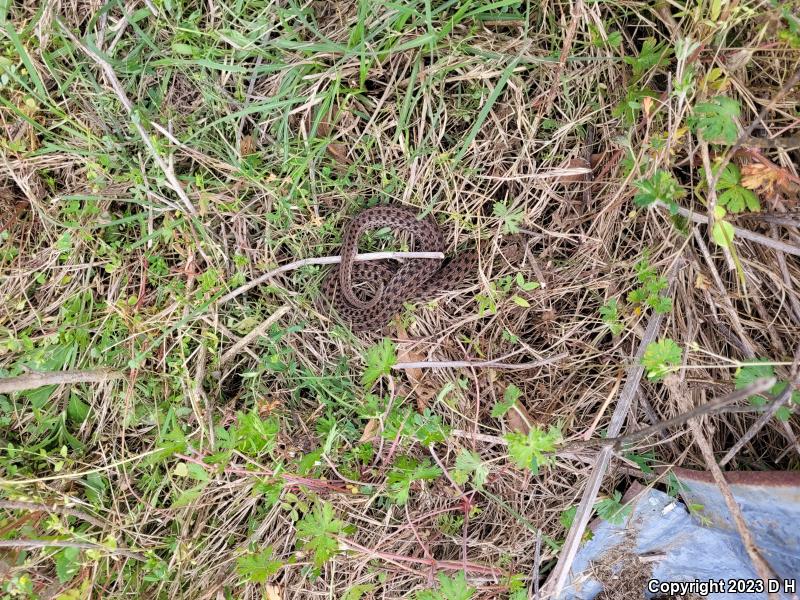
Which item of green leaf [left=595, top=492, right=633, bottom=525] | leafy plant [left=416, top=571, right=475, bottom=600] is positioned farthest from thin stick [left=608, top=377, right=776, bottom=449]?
leafy plant [left=416, top=571, right=475, bottom=600]

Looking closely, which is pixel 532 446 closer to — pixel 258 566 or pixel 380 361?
pixel 380 361

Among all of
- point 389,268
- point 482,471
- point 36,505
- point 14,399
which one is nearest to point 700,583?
point 482,471

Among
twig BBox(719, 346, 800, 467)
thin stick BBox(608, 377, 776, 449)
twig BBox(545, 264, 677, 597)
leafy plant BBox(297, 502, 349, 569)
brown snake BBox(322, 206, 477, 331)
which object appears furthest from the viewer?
brown snake BBox(322, 206, 477, 331)

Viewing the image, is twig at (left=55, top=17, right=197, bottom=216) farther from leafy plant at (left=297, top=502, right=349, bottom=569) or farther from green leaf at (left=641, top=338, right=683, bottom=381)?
green leaf at (left=641, top=338, right=683, bottom=381)

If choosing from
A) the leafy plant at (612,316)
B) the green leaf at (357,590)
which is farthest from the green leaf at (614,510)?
the green leaf at (357,590)

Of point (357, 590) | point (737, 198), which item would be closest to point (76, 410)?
point (357, 590)

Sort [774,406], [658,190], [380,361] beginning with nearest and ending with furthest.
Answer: [774,406], [658,190], [380,361]

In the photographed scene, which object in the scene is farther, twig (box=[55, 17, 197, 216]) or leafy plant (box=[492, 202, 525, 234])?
twig (box=[55, 17, 197, 216])
